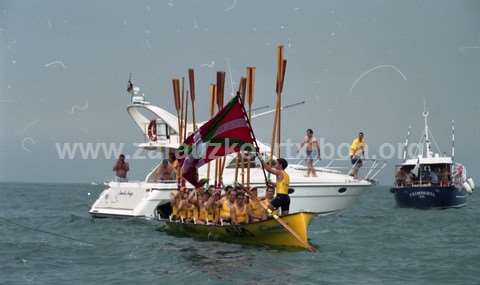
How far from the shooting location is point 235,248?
914 inches

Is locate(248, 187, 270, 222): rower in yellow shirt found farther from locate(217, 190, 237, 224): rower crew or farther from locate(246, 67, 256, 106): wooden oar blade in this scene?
locate(246, 67, 256, 106): wooden oar blade

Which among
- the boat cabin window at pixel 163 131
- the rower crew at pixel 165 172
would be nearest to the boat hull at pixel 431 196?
the boat cabin window at pixel 163 131

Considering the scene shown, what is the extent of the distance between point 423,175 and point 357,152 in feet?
40.5

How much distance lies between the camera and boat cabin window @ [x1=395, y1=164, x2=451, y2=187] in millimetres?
45375

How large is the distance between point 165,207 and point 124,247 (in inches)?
261

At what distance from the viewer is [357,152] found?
35.5m

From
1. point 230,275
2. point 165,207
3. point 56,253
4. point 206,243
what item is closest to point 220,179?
point 165,207

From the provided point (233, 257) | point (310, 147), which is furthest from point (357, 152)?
point (233, 257)

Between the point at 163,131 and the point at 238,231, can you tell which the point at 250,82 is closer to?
the point at 163,131

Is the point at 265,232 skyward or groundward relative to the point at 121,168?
groundward

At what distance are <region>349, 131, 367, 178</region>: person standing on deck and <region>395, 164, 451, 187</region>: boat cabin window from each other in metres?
10.5

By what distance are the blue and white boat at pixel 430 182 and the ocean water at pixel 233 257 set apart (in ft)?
37.5

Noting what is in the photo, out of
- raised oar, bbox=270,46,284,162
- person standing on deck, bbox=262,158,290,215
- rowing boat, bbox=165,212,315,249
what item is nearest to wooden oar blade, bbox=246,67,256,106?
raised oar, bbox=270,46,284,162

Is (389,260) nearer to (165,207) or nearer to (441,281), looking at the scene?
(441,281)
